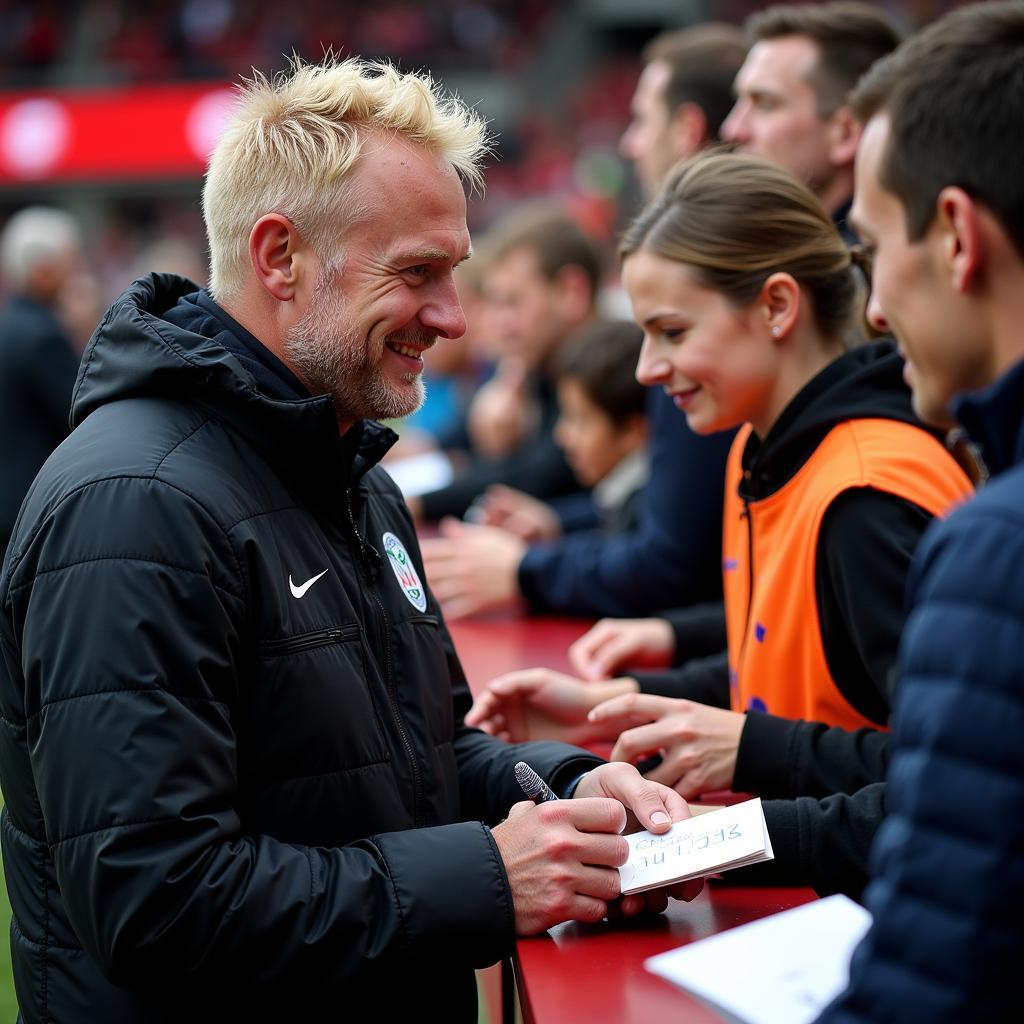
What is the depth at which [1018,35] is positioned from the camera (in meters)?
1.28

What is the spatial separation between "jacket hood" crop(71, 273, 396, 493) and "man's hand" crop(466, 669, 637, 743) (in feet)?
2.40

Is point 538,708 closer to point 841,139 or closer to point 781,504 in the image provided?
point 781,504

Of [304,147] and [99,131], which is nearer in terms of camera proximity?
[304,147]

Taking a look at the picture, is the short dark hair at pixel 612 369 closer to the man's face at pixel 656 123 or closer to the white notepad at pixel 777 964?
the man's face at pixel 656 123

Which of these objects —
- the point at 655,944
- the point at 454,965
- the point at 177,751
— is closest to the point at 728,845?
the point at 655,944

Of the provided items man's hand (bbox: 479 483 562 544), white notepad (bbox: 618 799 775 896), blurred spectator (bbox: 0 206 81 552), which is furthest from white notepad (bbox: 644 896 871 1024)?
blurred spectator (bbox: 0 206 81 552)

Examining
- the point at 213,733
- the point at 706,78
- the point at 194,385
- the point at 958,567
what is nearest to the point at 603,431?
the point at 706,78

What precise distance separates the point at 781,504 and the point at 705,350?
32 cm

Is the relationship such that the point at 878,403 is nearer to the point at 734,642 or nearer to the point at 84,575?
the point at 734,642

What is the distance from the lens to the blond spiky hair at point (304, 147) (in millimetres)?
1825

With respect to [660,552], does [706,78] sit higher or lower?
higher

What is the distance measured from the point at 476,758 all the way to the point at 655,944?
57 centimetres

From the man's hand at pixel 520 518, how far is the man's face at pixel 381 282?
2.34 m

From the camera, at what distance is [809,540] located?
204cm
